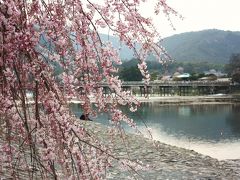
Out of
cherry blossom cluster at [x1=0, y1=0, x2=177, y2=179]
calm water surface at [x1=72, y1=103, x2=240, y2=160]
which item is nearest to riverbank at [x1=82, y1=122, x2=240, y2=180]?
cherry blossom cluster at [x1=0, y1=0, x2=177, y2=179]

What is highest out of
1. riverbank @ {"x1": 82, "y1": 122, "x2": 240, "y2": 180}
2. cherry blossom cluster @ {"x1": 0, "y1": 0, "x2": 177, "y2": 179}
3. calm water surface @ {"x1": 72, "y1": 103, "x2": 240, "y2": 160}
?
cherry blossom cluster @ {"x1": 0, "y1": 0, "x2": 177, "y2": 179}

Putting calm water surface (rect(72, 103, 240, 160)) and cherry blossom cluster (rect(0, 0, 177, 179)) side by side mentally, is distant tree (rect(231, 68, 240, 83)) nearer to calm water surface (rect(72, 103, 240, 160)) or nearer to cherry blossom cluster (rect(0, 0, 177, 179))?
calm water surface (rect(72, 103, 240, 160))

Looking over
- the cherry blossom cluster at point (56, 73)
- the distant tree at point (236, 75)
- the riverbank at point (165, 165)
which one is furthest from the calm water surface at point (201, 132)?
the distant tree at point (236, 75)

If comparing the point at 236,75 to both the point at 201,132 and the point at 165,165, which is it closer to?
the point at 201,132

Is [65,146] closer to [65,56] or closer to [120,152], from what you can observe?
[65,56]

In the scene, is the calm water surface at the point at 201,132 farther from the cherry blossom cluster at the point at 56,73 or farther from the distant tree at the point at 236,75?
the distant tree at the point at 236,75

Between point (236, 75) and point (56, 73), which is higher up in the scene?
point (236, 75)

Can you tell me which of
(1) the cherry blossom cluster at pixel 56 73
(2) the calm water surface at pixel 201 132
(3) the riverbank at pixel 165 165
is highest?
(1) the cherry blossom cluster at pixel 56 73

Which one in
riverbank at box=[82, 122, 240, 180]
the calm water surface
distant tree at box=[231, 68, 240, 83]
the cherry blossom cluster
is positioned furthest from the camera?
distant tree at box=[231, 68, 240, 83]

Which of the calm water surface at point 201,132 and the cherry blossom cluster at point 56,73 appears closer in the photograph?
the cherry blossom cluster at point 56,73

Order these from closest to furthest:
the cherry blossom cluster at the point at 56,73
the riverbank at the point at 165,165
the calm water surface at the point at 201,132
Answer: the cherry blossom cluster at the point at 56,73 → the riverbank at the point at 165,165 → the calm water surface at the point at 201,132

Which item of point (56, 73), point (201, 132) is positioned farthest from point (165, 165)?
point (201, 132)

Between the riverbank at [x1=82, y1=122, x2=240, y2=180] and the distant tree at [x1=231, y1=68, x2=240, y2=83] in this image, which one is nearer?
the riverbank at [x1=82, y1=122, x2=240, y2=180]

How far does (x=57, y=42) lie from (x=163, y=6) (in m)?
1.00
